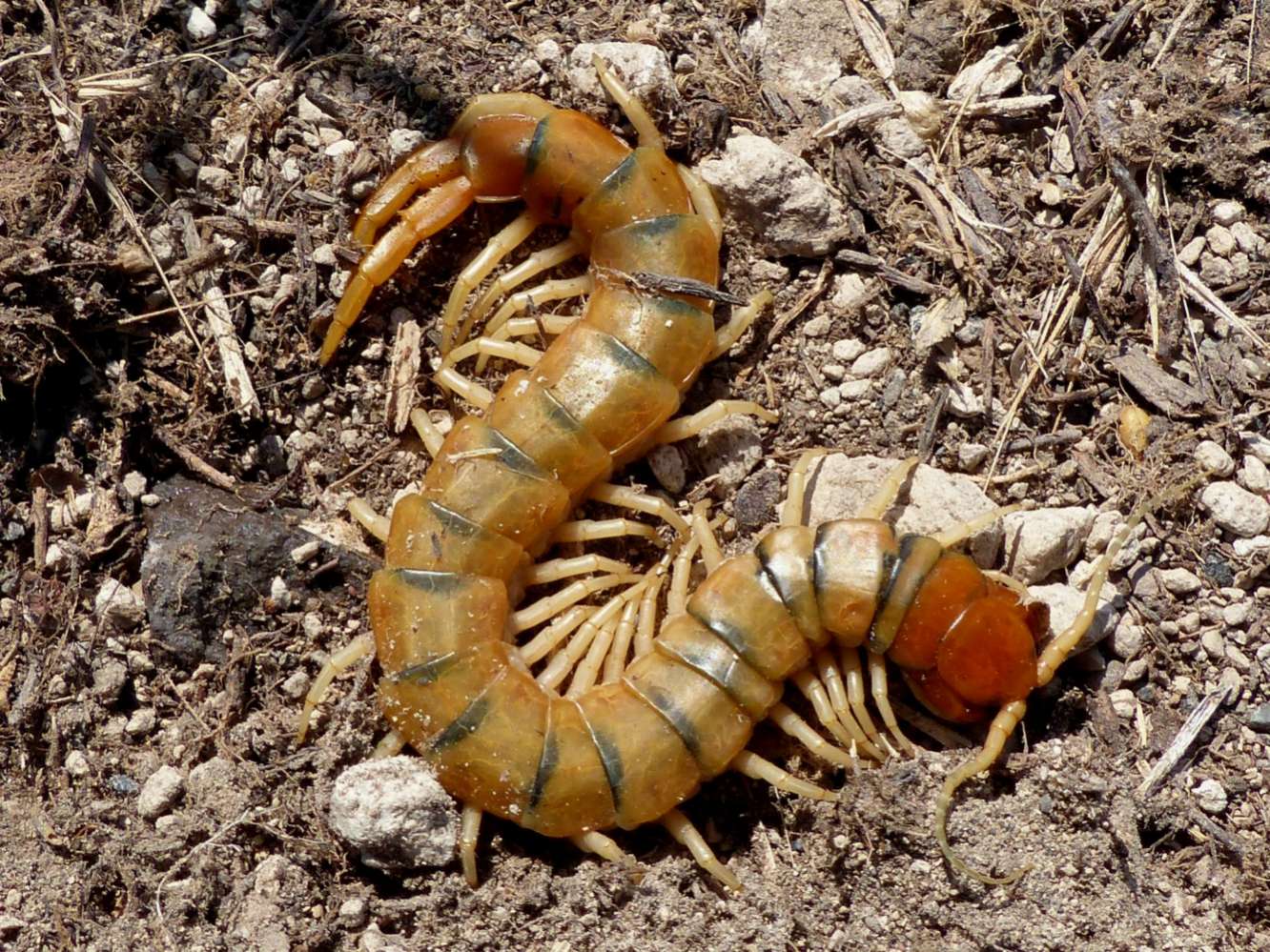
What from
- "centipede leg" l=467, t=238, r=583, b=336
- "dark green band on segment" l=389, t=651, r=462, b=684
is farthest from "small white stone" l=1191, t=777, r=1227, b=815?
"centipede leg" l=467, t=238, r=583, b=336

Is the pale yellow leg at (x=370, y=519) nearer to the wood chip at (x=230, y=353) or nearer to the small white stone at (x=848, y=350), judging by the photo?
the wood chip at (x=230, y=353)

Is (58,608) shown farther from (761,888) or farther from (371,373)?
(761,888)

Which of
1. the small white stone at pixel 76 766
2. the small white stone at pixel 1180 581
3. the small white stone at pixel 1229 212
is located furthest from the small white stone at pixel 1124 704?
the small white stone at pixel 76 766

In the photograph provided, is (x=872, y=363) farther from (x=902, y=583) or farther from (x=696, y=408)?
(x=902, y=583)

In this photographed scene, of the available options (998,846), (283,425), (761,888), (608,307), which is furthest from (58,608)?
(998,846)

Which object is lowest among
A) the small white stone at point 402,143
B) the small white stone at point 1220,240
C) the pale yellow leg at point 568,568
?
the pale yellow leg at point 568,568

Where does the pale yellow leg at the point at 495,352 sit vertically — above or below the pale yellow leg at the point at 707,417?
above
